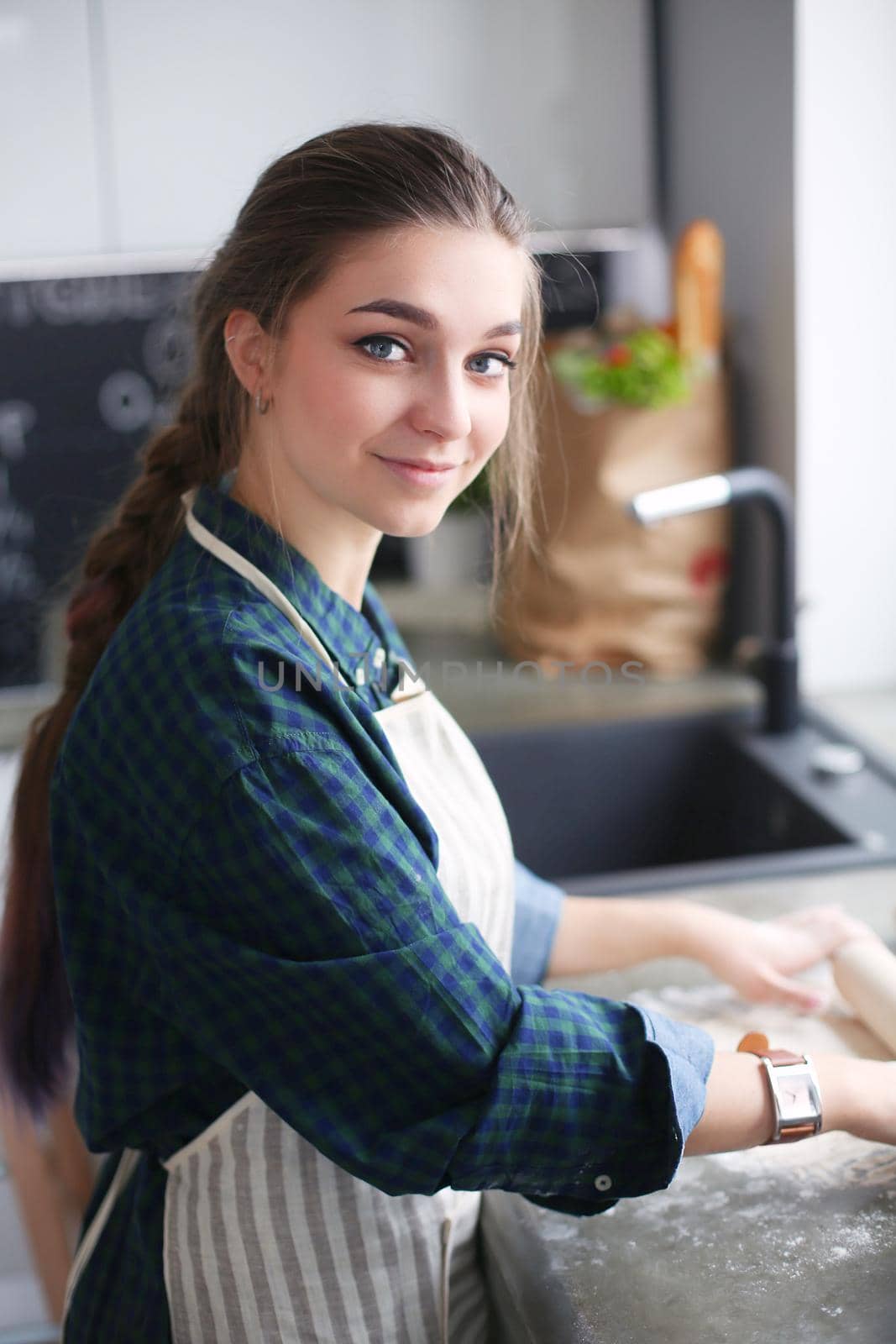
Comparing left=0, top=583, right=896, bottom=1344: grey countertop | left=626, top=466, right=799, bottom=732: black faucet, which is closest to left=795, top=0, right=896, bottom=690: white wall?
left=626, top=466, right=799, bottom=732: black faucet

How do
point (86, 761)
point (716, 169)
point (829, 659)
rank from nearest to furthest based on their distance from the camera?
point (86, 761)
point (829, 659)
point (716, 169)

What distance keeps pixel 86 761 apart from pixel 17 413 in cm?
168

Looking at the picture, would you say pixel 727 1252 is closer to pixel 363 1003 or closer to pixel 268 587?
pixel 363 1003

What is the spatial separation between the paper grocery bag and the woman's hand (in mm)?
940

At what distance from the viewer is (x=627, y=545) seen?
195cm

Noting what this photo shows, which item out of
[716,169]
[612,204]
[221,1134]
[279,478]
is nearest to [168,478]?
[279,478]

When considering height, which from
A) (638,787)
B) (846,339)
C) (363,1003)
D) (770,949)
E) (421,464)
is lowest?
(638,787)

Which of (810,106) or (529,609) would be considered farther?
(529,609)

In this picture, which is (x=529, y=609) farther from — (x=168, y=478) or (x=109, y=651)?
(x=109, y=651)

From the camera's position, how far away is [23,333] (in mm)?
2229

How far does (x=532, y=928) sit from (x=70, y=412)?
1.57 metres

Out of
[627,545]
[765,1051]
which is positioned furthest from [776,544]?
[765,1051]

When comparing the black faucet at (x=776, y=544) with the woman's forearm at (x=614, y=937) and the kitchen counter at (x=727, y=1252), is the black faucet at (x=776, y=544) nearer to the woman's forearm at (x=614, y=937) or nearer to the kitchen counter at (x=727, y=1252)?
the woman's forearm at (x=614, y=937)

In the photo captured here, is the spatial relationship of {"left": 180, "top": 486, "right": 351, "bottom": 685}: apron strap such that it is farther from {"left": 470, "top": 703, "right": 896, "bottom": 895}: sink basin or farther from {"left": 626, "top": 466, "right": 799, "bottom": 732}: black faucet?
{"left": 470, "top": 703, "right": 896, "bottom": 895}: sink basin
